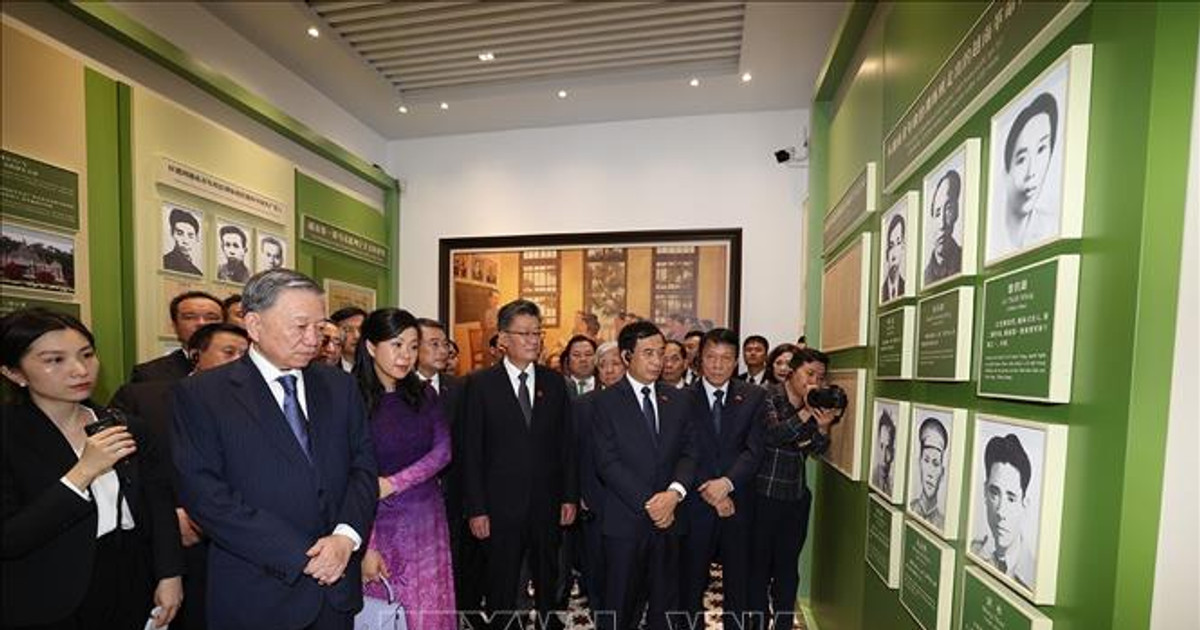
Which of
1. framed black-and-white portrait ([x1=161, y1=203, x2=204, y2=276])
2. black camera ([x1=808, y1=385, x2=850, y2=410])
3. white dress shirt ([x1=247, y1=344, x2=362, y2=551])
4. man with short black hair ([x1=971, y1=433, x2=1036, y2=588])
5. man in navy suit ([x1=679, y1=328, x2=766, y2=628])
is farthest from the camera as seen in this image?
framed black-and-white portrait ([x1=161, y1=203, x2=204, y2=276])

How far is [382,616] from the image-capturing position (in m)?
2.01

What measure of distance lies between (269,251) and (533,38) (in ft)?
8.90

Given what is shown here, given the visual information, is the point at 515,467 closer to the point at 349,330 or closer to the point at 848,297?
the point at 349,330

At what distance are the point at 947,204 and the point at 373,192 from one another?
230 inches


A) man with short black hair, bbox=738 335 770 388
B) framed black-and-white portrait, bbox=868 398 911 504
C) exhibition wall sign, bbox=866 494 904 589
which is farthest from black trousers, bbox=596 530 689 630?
man with short black hair, bbox=738 335 770 388

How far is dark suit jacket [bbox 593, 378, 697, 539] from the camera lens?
2.59 meters

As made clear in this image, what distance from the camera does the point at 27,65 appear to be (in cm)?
265

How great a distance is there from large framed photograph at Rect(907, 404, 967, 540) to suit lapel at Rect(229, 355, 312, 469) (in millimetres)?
1784

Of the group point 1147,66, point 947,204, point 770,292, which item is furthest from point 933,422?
point 770,292

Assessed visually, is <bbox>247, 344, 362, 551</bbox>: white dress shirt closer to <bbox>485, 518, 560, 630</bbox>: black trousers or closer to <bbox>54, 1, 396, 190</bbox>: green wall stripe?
<bbox>485, 518, 560, 630</bbox>: black trousers

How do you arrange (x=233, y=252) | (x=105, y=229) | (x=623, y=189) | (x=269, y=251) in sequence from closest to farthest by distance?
(x=105, y=229) → (x=233, y=252) → (x=269, y=251) → (x=623, y=189)

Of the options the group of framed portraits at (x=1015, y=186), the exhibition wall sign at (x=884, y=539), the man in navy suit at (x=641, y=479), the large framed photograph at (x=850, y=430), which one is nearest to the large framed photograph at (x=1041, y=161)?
the group of framed portraits at (x=1015, y=186)

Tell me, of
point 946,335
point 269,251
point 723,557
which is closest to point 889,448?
point 946,335

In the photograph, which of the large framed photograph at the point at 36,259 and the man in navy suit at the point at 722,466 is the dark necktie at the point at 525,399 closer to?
the man in navy suit at the point at 722,466
